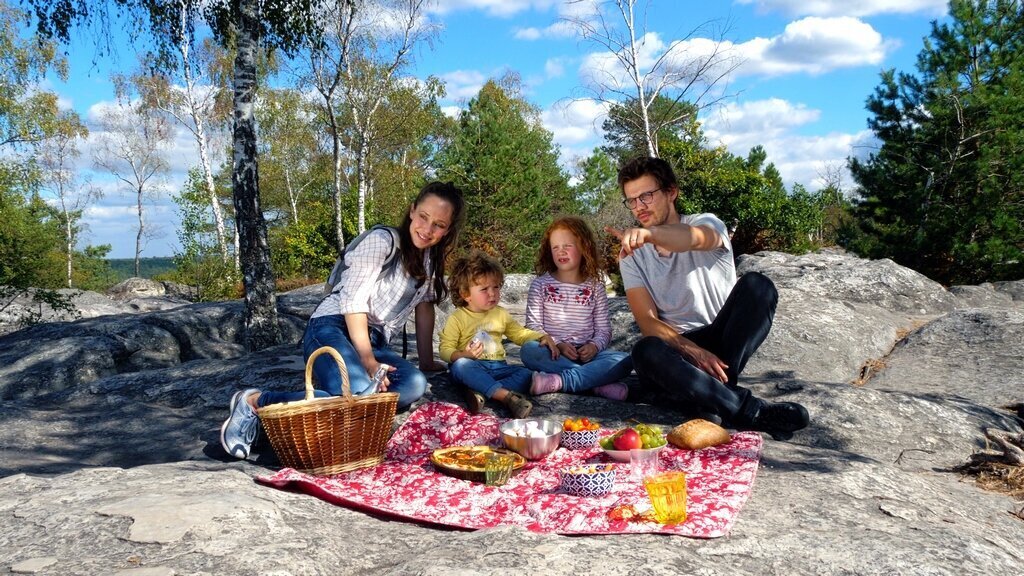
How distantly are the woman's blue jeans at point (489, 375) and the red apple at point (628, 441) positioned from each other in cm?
98

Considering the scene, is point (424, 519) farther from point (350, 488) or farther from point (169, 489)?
point (169, 489)

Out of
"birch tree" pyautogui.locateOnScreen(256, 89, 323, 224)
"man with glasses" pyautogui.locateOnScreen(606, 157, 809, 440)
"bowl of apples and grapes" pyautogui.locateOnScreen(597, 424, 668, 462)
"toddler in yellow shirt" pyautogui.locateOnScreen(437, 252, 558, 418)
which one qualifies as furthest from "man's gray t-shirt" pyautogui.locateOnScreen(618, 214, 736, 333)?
"birch tree" pyautogui.locateOnScreen(256, 89, 323, 224)

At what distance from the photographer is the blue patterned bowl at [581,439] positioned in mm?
3545

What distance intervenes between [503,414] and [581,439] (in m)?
0.72

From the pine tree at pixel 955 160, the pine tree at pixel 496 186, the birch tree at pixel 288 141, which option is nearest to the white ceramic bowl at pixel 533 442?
the pine tree at pixel 955 160

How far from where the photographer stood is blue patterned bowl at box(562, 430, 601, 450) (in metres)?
3.54

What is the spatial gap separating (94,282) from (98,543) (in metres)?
32.7

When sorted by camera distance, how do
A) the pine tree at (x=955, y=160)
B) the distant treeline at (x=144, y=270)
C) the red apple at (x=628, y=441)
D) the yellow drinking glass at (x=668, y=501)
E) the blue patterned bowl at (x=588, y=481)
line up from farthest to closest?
the distant treeline at (x=144, y=270)
the pine tree at (x=955, y=160)
the red apple at (x=628, y=441)
the blue patterned bowl at (x=588, y=481)
the yellow drinking glass at (x=668, y=501)

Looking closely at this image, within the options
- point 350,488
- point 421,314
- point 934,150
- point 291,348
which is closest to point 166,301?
point 291,348

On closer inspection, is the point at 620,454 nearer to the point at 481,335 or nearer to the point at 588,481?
the point at 588,481

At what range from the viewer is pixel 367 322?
3996 mm

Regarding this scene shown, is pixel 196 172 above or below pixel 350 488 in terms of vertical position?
above

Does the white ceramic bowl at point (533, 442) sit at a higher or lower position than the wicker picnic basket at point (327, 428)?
lower

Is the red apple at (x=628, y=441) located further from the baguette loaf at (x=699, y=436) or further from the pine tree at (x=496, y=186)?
the pine tree at (x=496, y=186)
